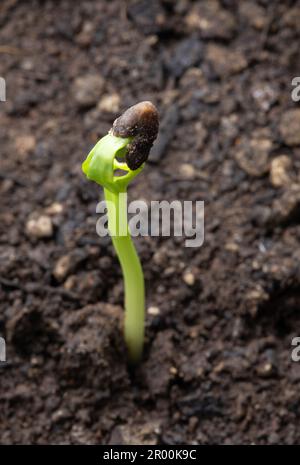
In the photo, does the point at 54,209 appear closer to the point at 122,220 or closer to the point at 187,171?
the point at 187,171

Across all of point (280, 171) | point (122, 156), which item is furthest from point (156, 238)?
point (122, 156)

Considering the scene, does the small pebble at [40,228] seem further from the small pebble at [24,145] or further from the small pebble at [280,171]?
the small pebble at [280,171]

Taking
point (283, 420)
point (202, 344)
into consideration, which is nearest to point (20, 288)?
point (202, 344)

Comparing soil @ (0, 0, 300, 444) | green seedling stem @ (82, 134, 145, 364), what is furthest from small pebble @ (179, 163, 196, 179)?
green seedling stem @ (82, 134, 145, 364)

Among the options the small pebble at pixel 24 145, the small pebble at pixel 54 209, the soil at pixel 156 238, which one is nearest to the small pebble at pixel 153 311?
the soil at pixel 156 238

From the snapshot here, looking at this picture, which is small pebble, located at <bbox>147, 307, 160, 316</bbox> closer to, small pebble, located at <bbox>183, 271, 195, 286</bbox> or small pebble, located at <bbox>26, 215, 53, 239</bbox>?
small pebble, located at <bbox>183, 271, 195, 286</bbox>
